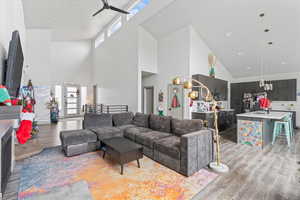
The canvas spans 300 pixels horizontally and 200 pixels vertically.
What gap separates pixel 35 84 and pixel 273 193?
8954 millimetres

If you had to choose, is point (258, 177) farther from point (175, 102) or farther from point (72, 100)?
point (72, 100)

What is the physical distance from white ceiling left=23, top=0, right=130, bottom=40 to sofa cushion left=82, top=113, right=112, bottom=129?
15.4 ft

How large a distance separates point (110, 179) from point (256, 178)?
2391 millimetres

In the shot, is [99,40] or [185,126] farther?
[99,40]

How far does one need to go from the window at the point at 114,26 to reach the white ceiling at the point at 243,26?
2.21 metres

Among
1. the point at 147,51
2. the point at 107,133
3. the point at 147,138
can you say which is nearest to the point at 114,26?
the point at 147,51

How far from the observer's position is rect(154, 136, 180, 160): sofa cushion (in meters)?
2.46

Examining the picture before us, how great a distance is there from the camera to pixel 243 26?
183 inches

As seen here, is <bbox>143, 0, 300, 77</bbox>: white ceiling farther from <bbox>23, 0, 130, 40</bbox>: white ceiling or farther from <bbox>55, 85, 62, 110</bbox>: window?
<bbox>55, 85, 62, 110</bbox>: window

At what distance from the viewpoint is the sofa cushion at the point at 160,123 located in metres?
3.54

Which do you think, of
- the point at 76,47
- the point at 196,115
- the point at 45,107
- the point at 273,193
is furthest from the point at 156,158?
the point at 76,47

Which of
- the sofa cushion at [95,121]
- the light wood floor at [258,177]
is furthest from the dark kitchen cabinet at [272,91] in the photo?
the sofa cushion at [95,121]

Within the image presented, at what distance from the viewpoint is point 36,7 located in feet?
17.4

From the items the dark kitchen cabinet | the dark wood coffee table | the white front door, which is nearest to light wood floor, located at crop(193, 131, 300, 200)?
the dark wood coffee table
